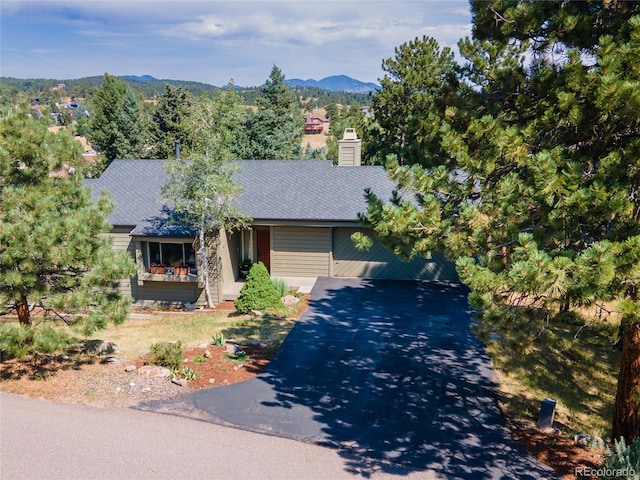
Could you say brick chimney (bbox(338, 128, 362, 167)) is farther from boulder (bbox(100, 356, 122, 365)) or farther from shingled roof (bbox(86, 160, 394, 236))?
boulder (bbox(100, 356, 122, 365))

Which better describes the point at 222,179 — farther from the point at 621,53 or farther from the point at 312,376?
the point at 621,53

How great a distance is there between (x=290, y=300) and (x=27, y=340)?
8.06m

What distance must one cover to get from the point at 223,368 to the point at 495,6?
29.1 ft

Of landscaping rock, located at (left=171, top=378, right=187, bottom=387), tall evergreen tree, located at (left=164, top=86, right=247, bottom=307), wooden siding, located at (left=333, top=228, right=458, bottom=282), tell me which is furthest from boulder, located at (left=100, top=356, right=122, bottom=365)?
wooden siding, located at (left=333, top=228, right=458, bottom=282)

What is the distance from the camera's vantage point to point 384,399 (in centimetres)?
999

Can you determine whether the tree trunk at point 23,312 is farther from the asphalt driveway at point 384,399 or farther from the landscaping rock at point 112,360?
the asphalt driveway at point 384,399

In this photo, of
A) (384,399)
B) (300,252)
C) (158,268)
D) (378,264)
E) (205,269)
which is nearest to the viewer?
(384,399)

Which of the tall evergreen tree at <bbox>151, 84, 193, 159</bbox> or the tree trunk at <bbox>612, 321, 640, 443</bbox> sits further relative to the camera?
the tall evergreen tree at <bbox>151, 84, 193, 159</bbox>

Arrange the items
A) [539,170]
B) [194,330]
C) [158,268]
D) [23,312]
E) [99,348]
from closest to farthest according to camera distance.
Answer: [539,170] → [23,312] → [99,348] → [194,330] → [158,268]

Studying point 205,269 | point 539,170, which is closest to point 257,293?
point 205,269

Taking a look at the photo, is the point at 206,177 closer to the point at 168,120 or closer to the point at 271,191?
the point at 271,191

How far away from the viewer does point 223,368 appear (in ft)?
36.5

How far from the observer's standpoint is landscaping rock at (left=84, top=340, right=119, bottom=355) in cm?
1218

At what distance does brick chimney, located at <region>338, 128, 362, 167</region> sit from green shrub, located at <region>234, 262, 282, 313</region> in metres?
7.49
